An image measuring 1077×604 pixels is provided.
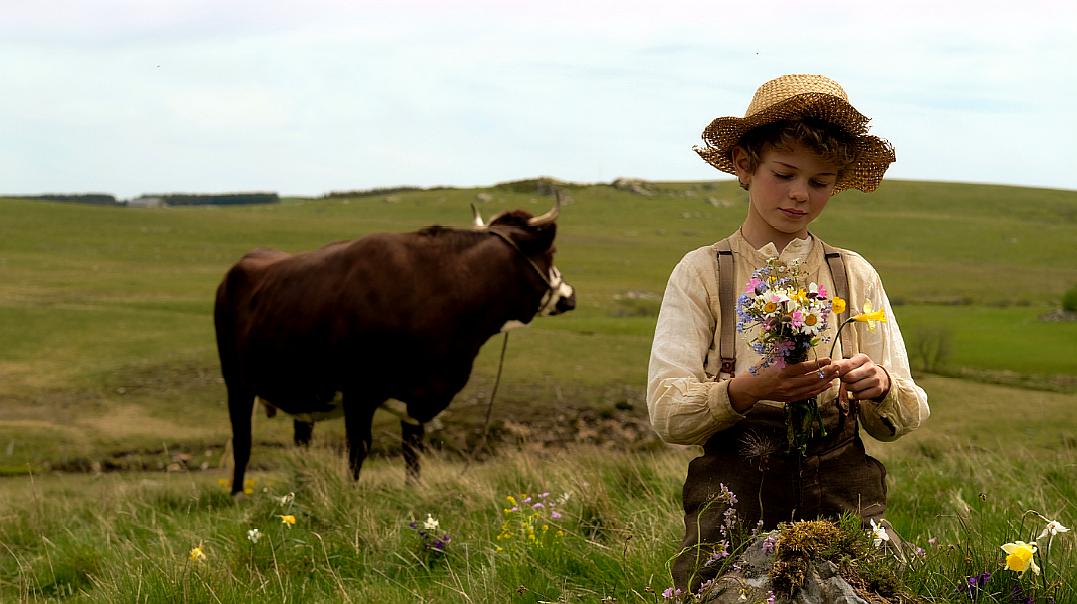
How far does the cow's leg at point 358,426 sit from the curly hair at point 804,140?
4.87 metres

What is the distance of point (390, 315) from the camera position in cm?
773

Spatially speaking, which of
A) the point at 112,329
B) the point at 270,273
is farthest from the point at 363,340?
the point at 112,329

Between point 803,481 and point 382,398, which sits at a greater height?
point 803,481

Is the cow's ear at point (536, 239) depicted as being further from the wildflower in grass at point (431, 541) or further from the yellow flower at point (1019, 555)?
the yellow flower at point (1019, 555)

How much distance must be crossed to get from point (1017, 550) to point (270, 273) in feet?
22.8

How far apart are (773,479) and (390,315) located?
487 centimetres

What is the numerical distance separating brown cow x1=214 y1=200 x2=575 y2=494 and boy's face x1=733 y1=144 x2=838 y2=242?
444 centimetres

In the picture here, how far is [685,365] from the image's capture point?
3143 millimetres

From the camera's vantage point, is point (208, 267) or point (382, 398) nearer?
point (382, 398)

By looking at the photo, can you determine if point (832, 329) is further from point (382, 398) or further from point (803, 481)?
point (382, 398)

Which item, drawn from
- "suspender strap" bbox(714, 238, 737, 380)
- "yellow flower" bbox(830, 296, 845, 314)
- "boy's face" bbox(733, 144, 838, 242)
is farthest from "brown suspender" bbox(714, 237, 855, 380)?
"yellow flower" bbox(830, 296, 845, 314)

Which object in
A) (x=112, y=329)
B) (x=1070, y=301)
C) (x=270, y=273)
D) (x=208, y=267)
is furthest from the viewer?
(x=208, y=267)

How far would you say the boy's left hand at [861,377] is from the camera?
283 cm

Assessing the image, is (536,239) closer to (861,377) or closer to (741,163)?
(741,163)
